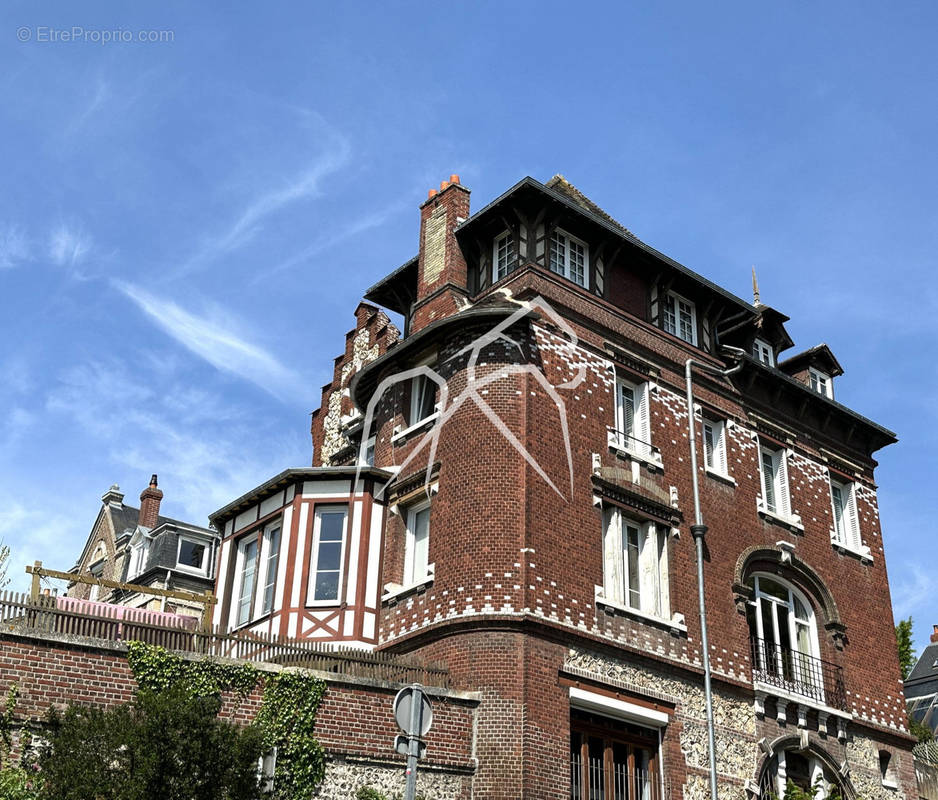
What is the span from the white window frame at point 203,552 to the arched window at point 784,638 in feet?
77.3

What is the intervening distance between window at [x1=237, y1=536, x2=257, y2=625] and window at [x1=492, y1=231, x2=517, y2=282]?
8.23 metres

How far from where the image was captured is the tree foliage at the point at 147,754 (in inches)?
569

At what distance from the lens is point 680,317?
28.2 metres

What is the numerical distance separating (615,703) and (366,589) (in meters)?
5.55

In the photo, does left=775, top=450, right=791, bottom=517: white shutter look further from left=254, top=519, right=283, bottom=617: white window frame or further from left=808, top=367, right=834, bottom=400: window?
left=254, top=519, right=283, bottom=617: white window frame

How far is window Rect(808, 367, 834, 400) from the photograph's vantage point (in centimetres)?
3169

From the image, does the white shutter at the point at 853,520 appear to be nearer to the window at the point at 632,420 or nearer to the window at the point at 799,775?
the window at the point at 799,775

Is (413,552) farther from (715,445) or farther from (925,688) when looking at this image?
(925,688)

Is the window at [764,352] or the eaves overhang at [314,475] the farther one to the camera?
the window at [764,352]

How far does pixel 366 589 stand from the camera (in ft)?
77.0

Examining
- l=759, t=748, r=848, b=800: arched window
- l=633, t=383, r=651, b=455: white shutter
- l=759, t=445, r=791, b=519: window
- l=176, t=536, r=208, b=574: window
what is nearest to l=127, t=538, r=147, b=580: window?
l=176, t=536, r=208, b=574: window

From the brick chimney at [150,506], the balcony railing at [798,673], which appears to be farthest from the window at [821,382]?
the brick chimney at [150,506]

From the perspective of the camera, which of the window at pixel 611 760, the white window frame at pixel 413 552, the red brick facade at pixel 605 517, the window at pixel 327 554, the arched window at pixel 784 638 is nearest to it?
the window at pixel 611 760

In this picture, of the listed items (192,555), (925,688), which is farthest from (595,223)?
(925,688)
